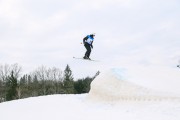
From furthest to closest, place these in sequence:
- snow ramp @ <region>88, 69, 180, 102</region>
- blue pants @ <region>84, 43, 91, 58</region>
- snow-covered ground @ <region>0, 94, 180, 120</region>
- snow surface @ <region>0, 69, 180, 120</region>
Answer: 1. blue pants @ <region>84, 43, 91, 58</region>
2. snow ramp @ <region>88, 69, 180, 102</region>
3. snow surface @ <region>0, 69, 180, 120</region>
4. snow-covered ground @ <region>0, 94, 180, 120</region>

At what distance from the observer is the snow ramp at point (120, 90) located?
13.3m

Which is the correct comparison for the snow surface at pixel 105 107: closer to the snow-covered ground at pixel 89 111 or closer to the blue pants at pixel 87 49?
the snow-covered ground at pixel 89 111

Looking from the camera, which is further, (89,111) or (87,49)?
(87,49)

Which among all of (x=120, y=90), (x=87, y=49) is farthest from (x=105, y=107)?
(x=87, y=49)

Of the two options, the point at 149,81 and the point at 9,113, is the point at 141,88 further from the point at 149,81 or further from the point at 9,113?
the point at 9,113

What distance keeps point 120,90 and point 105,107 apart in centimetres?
129

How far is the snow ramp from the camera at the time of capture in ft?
43.7

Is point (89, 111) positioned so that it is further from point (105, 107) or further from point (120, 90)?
point (120, 90)

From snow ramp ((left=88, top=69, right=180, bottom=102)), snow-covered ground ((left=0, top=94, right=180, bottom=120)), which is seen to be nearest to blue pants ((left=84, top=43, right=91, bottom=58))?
snow ramp ((left=88, top=69, right=180, bottom=102))

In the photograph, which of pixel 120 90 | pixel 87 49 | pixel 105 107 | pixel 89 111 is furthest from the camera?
pixel 87 49

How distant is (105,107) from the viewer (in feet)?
45.7

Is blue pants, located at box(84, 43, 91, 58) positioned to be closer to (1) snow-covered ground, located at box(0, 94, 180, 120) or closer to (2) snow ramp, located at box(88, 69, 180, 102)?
(2) snow ramp, located at box(88, 69, 180, 102)

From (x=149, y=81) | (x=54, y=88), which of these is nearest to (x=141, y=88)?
(x=149, y=81)

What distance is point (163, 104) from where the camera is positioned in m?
12.5
